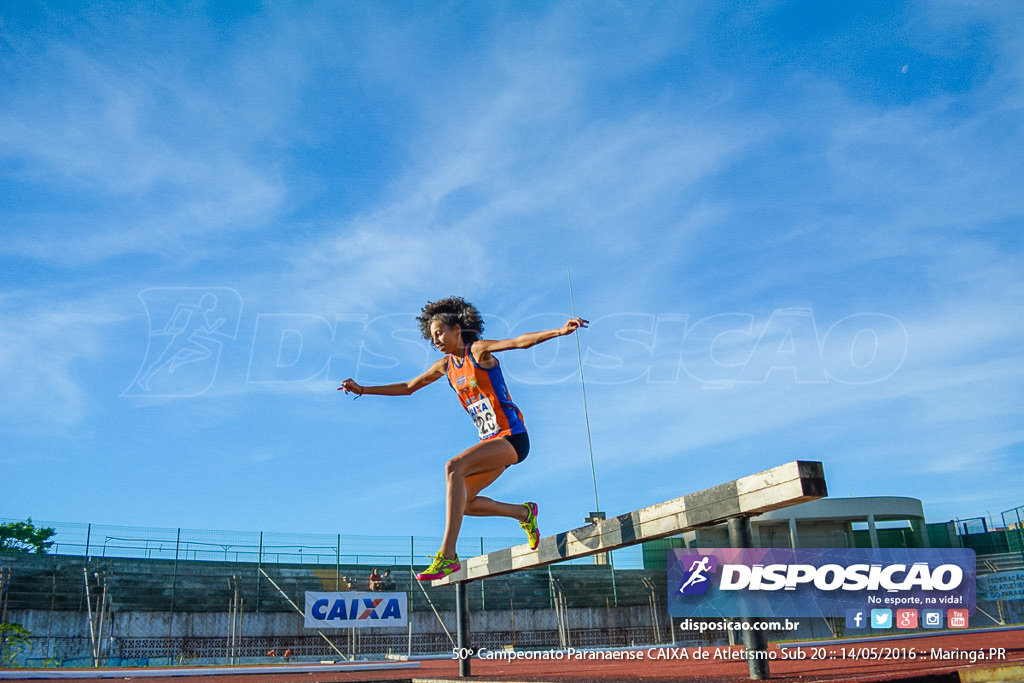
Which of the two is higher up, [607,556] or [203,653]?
[607,556]

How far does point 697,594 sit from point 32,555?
2037 cm

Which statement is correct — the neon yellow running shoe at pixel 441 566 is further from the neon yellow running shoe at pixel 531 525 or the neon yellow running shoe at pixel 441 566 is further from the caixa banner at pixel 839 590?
the caixa banner at pixel 839 590

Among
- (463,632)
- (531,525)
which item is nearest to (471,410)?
(531,525)

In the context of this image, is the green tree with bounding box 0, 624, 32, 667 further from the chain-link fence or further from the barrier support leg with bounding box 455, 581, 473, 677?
the barrier support leg with bounding box 455, 581, 473, 677

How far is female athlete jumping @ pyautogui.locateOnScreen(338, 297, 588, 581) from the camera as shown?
207 inches

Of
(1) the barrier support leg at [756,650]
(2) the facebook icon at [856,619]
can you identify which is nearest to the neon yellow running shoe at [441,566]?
(1) the barrier support leg at [756,650]

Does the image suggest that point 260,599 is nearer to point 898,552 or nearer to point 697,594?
point 697,594

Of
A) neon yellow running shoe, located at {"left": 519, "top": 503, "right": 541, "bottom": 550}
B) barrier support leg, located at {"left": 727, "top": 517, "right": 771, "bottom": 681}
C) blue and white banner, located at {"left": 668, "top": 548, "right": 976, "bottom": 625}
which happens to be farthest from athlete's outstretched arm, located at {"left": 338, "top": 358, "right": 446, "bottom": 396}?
blue and white banner, located at {"left": 668, "top": 548, "right": 976, "bottom": 625}

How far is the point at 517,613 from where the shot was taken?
986 inches

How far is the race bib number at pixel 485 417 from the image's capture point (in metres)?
5.57

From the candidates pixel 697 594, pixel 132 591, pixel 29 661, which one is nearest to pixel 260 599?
pixel 132 591

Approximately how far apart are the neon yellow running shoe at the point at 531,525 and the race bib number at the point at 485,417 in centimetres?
73

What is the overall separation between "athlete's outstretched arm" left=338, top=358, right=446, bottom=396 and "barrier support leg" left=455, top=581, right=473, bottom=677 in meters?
1.89

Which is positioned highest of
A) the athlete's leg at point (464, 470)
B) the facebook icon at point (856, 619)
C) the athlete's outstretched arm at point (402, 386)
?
the athlete's outstretched arm at point (402, 386)
